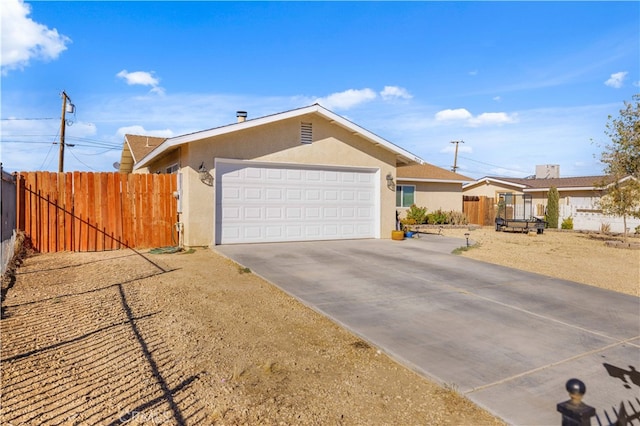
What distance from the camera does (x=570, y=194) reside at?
26.8 m

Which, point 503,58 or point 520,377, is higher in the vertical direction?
point 503,58

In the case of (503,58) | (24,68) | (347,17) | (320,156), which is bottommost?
(320,156)

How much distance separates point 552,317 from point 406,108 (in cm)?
1721

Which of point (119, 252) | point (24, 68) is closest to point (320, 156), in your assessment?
point (119, 252)

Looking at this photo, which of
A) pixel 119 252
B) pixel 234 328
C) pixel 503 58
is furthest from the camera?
pixel 503 58

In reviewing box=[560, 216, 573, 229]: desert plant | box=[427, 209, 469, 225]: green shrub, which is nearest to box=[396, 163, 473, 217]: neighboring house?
box=[427, 209, 469, 225]: green shrub

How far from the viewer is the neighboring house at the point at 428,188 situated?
23.1 m

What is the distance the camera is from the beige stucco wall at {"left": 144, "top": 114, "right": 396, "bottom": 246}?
440 inches

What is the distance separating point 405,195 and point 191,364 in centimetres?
2045

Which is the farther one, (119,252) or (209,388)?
(119,252)

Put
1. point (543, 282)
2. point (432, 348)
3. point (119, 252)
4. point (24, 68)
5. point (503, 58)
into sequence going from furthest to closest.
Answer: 1. point (503, 58)
2. point (24, 68)
3. point (119, 252)
4. point (543, 282)
5. point (432, 348)

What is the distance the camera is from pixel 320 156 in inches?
513

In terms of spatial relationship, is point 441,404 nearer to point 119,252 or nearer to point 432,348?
point 432,348

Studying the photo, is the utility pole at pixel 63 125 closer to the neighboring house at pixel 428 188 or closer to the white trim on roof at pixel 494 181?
the neighboring house at pixel 428 188
